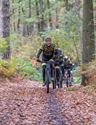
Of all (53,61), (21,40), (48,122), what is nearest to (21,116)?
(48,122)

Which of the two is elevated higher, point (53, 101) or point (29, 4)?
point (29, 4)

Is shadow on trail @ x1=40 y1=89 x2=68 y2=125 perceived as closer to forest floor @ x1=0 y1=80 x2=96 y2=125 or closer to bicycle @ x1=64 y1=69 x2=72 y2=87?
forest floor @ x1=0 y1=80 x2=96 y2=125

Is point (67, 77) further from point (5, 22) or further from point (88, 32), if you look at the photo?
point (5, 22)

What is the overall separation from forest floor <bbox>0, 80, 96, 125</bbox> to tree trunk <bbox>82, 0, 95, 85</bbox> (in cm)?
171

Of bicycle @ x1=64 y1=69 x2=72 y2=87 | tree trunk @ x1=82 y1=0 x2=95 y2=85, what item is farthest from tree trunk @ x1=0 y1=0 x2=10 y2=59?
tree trunk @ x1=82 y1=0 x2=95 y2=85

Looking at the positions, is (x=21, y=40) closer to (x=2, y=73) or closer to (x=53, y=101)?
(x=2, y=73)

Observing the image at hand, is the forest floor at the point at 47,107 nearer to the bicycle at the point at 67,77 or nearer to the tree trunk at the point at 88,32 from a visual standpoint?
the tree trunk at the point at 88,32

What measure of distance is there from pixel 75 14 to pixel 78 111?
1641 cm

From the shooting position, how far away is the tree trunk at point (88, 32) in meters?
13.4

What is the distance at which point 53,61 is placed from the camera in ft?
41.0

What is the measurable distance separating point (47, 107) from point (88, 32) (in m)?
4.84

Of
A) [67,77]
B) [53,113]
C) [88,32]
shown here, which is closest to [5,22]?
[67,77]

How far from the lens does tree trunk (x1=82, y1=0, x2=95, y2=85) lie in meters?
13.4

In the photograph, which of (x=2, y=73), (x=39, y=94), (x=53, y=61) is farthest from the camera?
(x=2, y=73)
